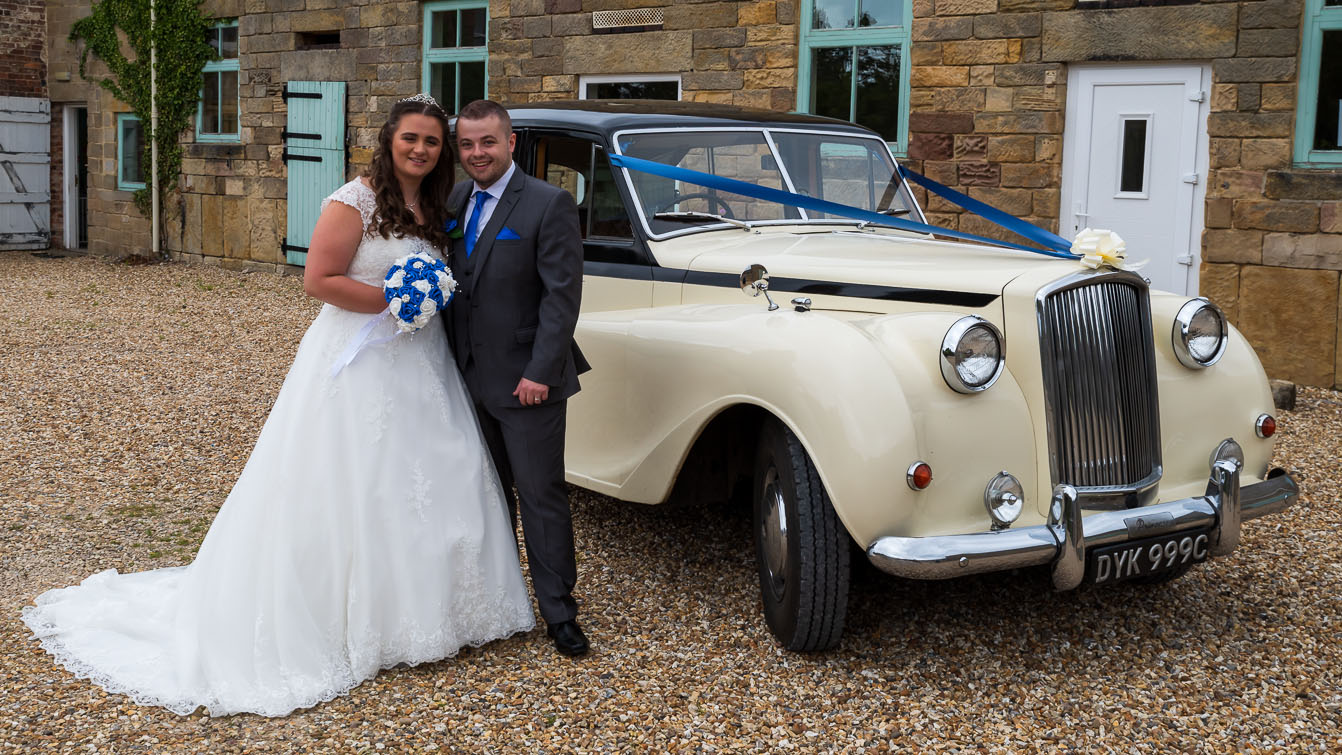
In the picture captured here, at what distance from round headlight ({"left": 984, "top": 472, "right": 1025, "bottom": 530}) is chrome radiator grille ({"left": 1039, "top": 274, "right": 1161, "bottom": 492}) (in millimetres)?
163

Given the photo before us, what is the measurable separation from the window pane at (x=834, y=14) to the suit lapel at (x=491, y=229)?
6822mm

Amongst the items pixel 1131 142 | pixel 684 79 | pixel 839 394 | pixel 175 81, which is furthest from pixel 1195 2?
pixel 175 81

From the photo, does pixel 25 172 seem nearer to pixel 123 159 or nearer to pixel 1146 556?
pixel 123 159

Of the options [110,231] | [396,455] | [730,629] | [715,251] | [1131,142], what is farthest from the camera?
[110,231]

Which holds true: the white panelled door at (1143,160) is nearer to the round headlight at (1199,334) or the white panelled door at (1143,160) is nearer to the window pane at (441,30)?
the round headlight at (1199,334)

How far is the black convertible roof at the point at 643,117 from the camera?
14.7 feet

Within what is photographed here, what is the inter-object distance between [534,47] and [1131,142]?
18.5ft

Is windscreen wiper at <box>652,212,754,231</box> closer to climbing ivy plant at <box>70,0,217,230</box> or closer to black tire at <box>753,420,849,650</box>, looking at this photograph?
black tire at <box>753,420,849,650</box>

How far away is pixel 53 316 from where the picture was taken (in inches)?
420

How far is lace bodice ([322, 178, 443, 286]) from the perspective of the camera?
3.43 meters

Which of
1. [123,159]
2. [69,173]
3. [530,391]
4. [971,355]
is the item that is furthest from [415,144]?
[69,173]

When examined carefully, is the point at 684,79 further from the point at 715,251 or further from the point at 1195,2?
the point at 715,251

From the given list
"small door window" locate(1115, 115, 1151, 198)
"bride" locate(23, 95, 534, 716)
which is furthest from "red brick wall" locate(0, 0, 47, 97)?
"bride" locate(23, 95, 534, 716)

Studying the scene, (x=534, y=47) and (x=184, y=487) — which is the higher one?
(x=534, y=47)
